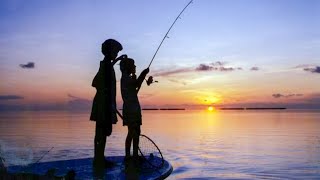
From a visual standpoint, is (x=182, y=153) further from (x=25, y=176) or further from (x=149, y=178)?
(x=25, y=176)

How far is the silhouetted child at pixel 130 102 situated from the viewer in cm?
1005

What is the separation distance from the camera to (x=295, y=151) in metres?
22.4

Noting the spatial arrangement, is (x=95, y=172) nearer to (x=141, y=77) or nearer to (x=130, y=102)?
(x=130, y=102)

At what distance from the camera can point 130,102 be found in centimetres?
1014

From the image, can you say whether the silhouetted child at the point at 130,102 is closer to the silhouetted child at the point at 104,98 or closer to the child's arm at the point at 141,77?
the child's arm at the point at 141,77

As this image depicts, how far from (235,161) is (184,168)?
321cm

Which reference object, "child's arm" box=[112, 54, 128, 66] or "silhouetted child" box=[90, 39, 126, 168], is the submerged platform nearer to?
"silhouetted child" box=[90, 39, 126, 168]

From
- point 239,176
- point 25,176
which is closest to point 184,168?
point 239,176

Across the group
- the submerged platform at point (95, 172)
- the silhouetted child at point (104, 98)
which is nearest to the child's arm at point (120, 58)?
the silhouetted child at point (104, 98)

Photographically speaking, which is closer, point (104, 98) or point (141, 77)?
point (104, 98)

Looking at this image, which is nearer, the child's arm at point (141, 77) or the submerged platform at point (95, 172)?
the submerged platform at point (95, 172)

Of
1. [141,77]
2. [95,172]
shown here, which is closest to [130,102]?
[141,77]

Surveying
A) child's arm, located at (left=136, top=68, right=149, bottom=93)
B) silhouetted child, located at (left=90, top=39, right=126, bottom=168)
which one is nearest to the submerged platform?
silhouetted child, located at (left=90, top=39, right=126, bottom=168)

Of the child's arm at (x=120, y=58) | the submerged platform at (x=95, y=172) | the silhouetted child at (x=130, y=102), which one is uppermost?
the child's arm at (x=120, y=58)
